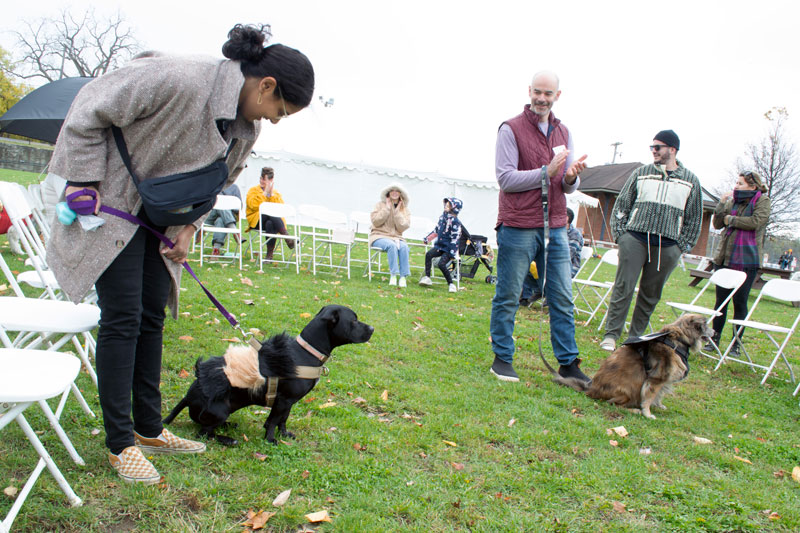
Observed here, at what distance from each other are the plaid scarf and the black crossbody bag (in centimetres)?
624

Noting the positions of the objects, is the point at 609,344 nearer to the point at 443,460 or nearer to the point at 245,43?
the point at 443,460

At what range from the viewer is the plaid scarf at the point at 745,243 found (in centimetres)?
612

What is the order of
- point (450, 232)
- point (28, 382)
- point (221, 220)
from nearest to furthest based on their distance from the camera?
point (28, 382) → point (221, 220) → point (450, 232)

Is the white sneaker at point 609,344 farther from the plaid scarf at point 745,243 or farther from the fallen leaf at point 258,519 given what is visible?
the fallen leaf at point 258,519

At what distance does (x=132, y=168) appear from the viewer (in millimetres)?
1979

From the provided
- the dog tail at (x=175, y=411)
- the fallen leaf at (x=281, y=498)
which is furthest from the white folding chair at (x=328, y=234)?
the fallen leaf at (x=281, y=498)

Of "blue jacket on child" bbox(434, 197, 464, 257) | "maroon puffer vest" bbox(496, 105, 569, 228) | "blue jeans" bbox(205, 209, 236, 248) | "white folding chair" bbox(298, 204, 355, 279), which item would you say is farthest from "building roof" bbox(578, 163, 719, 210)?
"maroon puffer vest" bbox(496, 105, 569, 228)

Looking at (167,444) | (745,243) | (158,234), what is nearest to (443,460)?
(167,444)

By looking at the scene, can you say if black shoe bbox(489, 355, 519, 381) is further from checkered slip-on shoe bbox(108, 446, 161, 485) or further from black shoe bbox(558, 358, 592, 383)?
checkered slip-on shoe bbox(108, 446, 161, 485)

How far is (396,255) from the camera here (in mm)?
8492

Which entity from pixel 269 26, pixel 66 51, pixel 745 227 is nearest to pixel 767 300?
pixel 745 227

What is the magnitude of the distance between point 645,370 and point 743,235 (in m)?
3.46

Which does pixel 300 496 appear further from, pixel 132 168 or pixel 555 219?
pixel 555 219

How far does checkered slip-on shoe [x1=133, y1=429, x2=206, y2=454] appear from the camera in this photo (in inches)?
92.0
